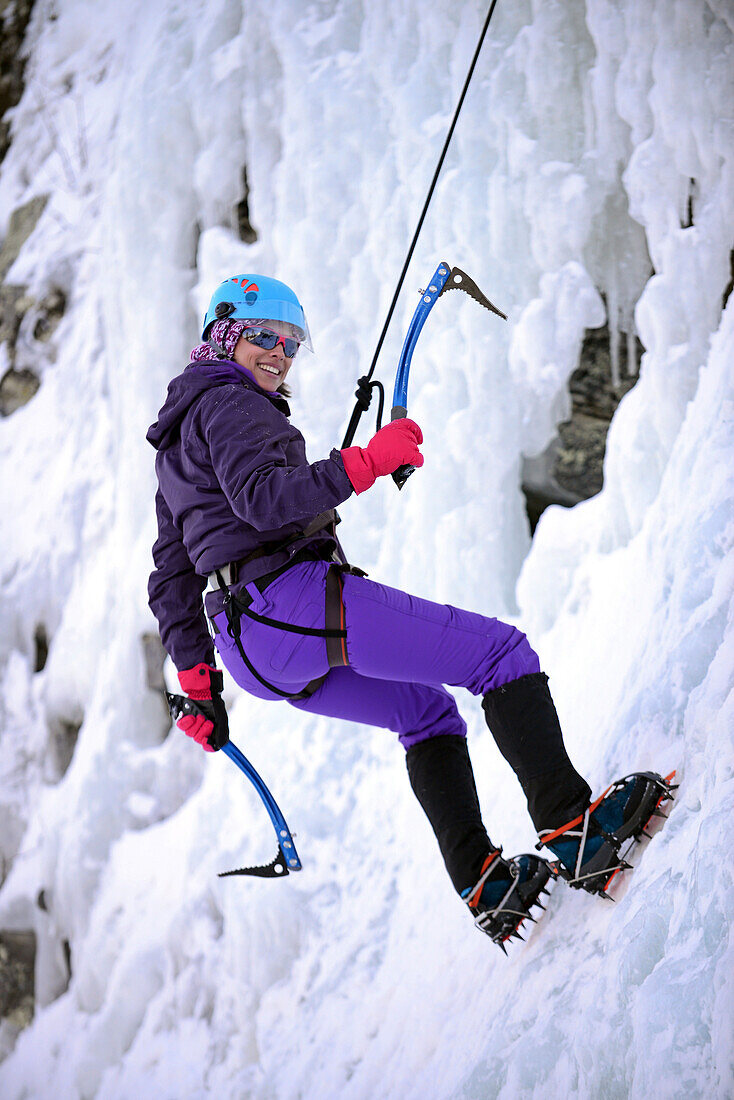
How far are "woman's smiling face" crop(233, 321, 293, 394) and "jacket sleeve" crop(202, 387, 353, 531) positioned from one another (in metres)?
0.25

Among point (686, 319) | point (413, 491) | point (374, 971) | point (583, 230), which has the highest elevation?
point (583, 230)

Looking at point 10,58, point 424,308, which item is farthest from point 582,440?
point 10,58

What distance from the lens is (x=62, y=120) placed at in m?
7.36

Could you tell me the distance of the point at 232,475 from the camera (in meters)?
1.90

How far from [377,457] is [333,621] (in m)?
0.37

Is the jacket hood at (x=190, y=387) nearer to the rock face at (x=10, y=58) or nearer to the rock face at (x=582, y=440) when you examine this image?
the rock face at (x=582, y=440)

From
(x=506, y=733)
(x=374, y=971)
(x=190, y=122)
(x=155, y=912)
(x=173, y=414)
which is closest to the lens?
(x=506, y=733)

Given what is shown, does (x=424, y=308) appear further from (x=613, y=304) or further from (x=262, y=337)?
(x=613, y=304)

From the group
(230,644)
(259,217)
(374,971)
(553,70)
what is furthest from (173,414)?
(259,217)

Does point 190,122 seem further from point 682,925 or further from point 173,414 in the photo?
point 682,925

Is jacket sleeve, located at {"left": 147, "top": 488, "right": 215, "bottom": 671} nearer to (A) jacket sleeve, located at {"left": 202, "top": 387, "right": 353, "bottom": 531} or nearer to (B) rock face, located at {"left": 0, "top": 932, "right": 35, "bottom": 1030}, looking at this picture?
(A) jacket sleeve, located at {"left": 202, "top": 387, "right": 353, "bottom": 531}

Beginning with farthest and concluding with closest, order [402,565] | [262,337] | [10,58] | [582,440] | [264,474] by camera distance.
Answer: [10,58]
[582,440]
[402,565]
[262,337]
[264,474]

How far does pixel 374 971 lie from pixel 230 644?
5.58 feet

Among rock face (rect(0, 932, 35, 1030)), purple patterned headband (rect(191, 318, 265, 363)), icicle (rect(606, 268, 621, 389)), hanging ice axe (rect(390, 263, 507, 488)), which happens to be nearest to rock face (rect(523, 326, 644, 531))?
icicle (rect(606, 268, 621, 389))
